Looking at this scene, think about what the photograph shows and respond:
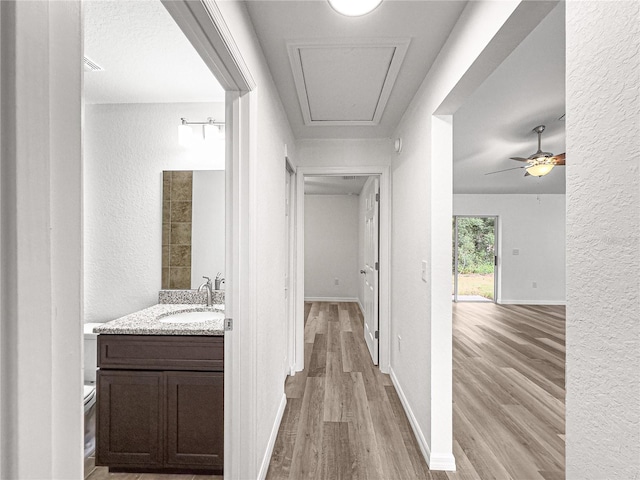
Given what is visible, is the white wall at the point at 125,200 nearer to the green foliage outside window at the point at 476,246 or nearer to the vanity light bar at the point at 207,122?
the vanity light bar at the point at 207,122

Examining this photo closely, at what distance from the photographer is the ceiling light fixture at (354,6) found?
58.6 inches

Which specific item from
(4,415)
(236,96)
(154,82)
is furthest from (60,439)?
(154,82)

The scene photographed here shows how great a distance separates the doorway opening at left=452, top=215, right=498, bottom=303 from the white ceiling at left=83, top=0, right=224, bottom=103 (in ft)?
20.6

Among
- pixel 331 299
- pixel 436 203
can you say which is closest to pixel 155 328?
pixel 436 203

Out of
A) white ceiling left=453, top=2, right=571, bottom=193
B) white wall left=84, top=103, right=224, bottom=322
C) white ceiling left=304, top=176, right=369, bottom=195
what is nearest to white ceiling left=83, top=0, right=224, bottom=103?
white wall left=84, top=103, right=224, bottom=322

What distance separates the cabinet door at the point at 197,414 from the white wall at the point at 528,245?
6853 millimetres

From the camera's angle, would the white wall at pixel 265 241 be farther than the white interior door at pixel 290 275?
No

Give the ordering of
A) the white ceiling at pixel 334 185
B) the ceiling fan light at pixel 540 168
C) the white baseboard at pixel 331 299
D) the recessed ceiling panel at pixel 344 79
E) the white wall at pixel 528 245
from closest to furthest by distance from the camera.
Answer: the recessed ceiling panel at pixel 344 79 → the ceiling fan light at pixel 540 168 → the white ceiling at pixel 334 185 → the white wall at pixel 528 245 → the white baseboard at pixel 331 299

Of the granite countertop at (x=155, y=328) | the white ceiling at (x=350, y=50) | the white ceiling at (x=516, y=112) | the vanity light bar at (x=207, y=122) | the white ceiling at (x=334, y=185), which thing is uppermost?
the white ceiling at (x=516, y=112)

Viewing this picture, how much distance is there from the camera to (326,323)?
5590mm

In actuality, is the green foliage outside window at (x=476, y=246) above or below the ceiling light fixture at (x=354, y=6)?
below

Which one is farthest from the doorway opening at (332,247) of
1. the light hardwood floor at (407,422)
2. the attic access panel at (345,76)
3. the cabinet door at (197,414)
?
the cabinet door at (197,414)

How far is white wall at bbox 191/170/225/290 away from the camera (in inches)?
→ 103

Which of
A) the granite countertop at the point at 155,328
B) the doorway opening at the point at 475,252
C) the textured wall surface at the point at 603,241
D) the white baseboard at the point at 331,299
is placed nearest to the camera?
the textured wall surface at the point at 603,241
